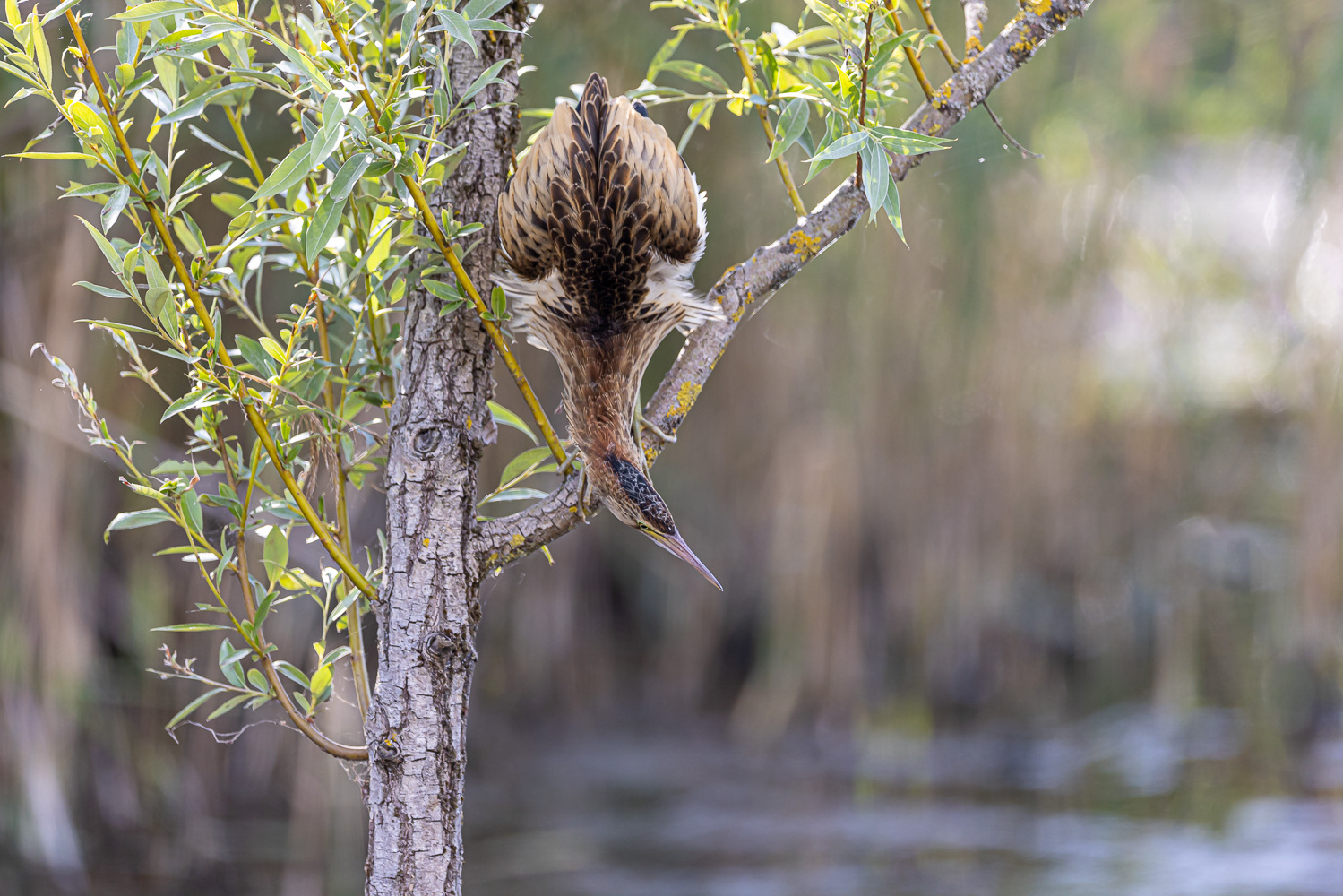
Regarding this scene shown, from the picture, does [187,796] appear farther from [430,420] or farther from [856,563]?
[430,420]

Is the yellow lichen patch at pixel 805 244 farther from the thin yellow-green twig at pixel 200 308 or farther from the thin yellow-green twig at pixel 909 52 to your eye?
the thin yellow-green twig at pixel 200 308

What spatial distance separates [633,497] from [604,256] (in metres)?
0.25

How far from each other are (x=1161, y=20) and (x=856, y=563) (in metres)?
2.41

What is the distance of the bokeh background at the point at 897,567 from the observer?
298 cm

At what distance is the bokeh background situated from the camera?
2.98 meters

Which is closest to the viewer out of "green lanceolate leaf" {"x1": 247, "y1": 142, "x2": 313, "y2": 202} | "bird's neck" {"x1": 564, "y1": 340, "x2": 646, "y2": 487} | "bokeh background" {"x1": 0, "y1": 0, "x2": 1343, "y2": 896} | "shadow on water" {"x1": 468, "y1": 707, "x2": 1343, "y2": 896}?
"green lanceolate leaf" {"x1": 247, "y1": 142, "x2": 313, "y2": 202}

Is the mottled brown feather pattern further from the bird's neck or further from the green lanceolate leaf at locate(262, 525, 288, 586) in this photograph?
the green lanceolate leaf at locate(262, 525, 288, 586)

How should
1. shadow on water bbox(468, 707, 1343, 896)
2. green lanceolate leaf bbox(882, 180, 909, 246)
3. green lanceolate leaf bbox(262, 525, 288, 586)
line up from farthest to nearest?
shadow on water bbox(468, 707, 1343, 896)
green lanceolate leaf bbox(262, 525, 288, 586)
green lanceolate leaf bbox(882, 180, 909, 246)

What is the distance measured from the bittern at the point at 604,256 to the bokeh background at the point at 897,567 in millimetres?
2093

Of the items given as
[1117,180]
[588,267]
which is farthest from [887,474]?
[588,267]

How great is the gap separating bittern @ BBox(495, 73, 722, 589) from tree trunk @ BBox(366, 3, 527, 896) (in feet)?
0.45

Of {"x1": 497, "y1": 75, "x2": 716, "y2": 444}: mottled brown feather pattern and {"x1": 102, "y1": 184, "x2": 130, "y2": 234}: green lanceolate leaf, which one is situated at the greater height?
{"x1": 497, "y1": 75, "x2": 716, "y2": 444}: mottled brown feather pattern

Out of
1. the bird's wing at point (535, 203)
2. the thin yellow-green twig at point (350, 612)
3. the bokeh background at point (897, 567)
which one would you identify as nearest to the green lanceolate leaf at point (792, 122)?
the bird's wing at point (535, 203)

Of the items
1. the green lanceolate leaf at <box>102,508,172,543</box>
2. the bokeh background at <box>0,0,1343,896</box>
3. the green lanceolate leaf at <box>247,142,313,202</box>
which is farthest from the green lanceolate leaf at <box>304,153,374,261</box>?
the bokeh background at <box>0,0,1343,896</box>
